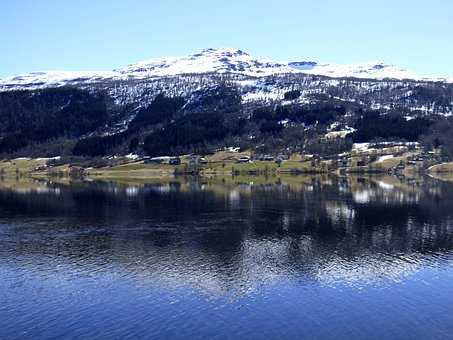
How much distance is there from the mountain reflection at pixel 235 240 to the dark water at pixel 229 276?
1.20 ft

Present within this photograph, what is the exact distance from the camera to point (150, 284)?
8069 cm

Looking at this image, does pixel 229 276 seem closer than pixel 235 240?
Yes

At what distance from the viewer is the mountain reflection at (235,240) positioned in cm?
8831

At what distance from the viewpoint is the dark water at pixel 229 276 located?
61.6 metres

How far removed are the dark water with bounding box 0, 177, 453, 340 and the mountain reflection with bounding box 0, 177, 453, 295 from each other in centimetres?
37

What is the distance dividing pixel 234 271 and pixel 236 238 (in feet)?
109

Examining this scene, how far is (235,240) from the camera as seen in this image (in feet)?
394

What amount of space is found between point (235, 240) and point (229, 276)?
34.1 metres

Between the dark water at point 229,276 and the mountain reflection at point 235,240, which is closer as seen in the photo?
the dark water at point 229,276

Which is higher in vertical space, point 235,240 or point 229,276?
point 229,276

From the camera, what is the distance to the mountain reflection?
8831 centimetres

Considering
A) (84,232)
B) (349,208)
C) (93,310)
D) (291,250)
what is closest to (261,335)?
(93,310)

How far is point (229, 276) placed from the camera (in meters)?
86.0

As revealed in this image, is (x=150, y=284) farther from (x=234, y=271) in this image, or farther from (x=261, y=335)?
(x=261, y=335)
